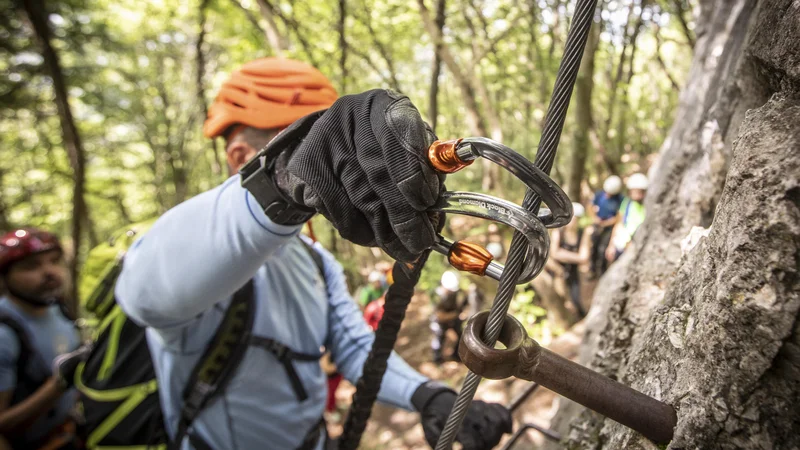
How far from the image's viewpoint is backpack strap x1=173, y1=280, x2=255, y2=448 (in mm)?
1913

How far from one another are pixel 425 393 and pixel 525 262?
57.5 inches

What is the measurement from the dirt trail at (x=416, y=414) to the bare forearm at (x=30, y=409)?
3663 millimetres

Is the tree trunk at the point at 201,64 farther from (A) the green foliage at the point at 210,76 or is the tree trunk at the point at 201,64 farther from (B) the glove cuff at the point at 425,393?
(B) the glove cuff at the point at 425,393

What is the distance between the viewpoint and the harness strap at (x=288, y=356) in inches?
79.9

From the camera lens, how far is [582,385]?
1022 millimetres

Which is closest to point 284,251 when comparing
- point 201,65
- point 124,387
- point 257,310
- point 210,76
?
point 257,310

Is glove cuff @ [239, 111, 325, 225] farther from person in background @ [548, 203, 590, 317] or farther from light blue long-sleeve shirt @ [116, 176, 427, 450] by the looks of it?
person in background @ [548, 203, 590, 317]

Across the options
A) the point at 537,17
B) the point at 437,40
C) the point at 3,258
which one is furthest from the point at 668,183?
the point at 537,17

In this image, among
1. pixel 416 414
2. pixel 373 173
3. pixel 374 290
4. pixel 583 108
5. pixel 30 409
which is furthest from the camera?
pixel 374 290

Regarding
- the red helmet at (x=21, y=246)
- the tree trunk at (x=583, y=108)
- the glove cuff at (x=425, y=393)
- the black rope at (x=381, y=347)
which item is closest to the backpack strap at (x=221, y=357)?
the black rope at (x=381, y=347)

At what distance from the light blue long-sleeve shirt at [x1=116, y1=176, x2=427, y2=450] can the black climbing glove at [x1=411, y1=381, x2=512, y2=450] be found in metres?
0.15

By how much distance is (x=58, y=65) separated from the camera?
6070 mm

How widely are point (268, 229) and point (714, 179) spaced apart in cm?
201

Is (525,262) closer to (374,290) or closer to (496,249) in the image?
(496,249)
